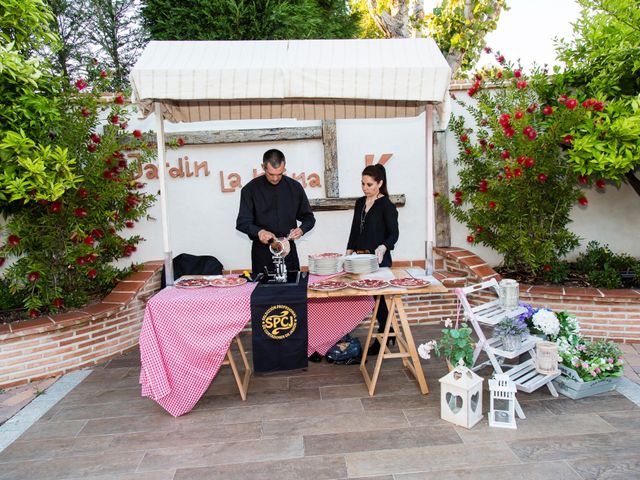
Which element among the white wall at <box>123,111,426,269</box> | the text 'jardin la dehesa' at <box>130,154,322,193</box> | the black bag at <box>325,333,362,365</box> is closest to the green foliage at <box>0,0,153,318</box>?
the text 'jardin la dehesa' at <box>130,154,322,193</box>

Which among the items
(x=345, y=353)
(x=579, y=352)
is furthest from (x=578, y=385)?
(x=345, y=353)

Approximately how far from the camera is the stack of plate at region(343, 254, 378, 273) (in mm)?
3689

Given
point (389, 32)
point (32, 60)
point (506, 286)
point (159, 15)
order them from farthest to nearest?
point (389, 32) < point (159, 15) < point (32, 60) < point (506, 286)

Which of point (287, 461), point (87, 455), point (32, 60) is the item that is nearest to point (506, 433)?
point (287, 461)

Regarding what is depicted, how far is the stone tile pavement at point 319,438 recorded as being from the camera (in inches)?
110

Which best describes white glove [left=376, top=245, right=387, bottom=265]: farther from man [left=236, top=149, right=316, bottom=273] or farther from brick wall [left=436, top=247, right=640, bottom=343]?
brick wall [left=436, top=247, right=640, bottom=343]

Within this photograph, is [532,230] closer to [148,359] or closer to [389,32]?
[148,359]

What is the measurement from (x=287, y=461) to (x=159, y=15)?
664 centimetres

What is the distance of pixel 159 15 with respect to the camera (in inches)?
281

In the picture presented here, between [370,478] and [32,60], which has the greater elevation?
[32,60]

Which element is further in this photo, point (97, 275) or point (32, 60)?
point (97, 275)

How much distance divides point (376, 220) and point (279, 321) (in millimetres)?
1381

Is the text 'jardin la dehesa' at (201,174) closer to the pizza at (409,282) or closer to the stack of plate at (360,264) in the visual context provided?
the stack of plate at (360,264)

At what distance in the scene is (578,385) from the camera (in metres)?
3.57
